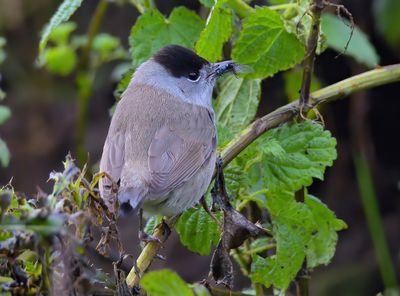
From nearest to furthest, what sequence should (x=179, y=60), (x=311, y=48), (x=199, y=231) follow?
(x=311, y=48) < (x=199, y=231) < (x=179, y=60)

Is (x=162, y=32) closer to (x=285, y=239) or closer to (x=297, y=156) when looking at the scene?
(x=297, y=156)

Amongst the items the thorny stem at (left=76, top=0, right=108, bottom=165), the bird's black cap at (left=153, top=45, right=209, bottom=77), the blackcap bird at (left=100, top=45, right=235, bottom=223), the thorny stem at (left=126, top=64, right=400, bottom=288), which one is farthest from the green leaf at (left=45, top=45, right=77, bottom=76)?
the thorny stem at (left=126, top=64, right=400, bottom=288)

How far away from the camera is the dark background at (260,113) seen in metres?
5.57

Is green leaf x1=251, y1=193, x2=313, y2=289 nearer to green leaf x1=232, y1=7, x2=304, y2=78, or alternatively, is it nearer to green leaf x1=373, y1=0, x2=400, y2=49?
green leaf x1=232, y1=7, x2=304, y2=78

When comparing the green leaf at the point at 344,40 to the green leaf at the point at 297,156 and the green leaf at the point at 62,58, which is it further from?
the green leaf at the point at 62,58

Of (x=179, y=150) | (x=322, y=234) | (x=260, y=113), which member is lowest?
(x=260, y=113)

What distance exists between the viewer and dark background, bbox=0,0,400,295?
18.3 ft

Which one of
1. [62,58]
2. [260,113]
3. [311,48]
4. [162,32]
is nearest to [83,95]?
[62,58]

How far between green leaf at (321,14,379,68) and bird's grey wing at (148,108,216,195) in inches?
24.2

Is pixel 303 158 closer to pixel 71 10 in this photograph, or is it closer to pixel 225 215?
pixel 225 215

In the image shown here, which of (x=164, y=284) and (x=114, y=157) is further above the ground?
(x=164, y=284)

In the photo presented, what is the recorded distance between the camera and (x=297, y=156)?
2.72 metres

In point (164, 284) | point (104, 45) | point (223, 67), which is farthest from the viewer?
point (104, 45)

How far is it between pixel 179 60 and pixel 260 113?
7.35 feet
